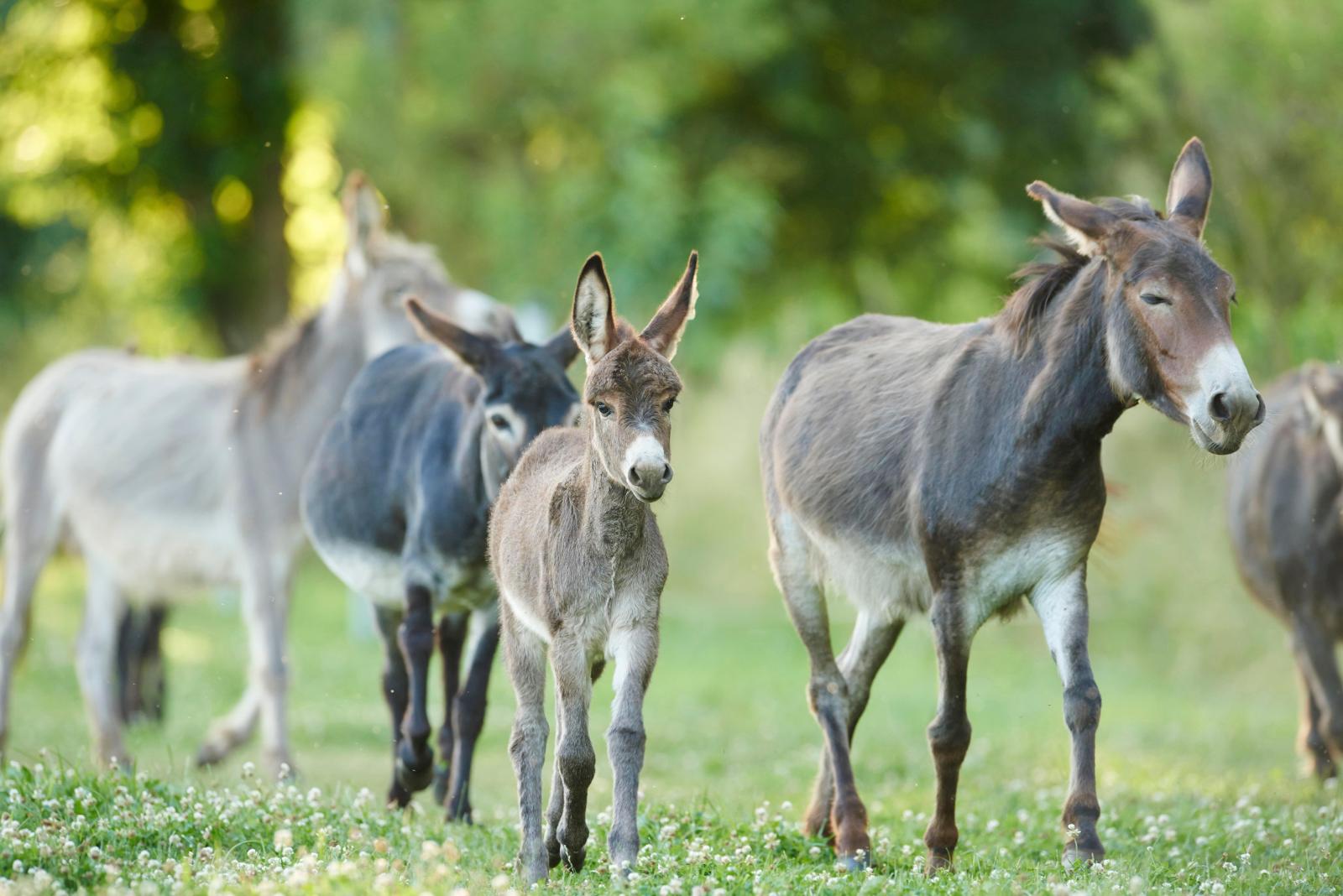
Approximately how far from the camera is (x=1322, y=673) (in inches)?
359

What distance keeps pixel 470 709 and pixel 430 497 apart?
966 millimetres

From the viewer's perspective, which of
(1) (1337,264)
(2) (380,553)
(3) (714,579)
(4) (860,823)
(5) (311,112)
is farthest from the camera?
(5) (311,112)

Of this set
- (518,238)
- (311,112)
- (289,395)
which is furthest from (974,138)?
(289,395)

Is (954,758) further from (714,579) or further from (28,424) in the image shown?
(714,579)

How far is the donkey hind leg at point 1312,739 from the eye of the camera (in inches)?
358

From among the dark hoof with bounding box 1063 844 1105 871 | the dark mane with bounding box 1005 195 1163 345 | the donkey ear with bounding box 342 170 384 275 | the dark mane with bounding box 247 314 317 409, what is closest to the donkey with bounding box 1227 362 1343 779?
the dark mane with bounding box 1005 195 1163 345

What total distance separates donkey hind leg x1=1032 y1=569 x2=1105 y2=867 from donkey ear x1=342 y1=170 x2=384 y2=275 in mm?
5483

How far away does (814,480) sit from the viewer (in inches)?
254

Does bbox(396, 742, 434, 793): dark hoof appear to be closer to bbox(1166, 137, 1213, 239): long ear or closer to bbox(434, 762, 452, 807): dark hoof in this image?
bbox(434, 762, 452, 807): dark hoof

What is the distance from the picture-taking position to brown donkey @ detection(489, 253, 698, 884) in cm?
514

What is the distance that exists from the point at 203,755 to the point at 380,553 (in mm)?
2777

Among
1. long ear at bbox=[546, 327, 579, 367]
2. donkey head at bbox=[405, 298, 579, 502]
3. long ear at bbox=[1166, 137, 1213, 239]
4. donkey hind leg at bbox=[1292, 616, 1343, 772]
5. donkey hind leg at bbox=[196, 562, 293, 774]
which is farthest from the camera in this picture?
donkey hind leg at bbox=[196, 562, 293, 774]

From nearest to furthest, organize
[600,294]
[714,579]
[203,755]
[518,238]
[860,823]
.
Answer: [600,294]
[860,823]
[203,755]
[518,238]
[714,579]

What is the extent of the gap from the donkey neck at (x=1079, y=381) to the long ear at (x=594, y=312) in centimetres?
152
